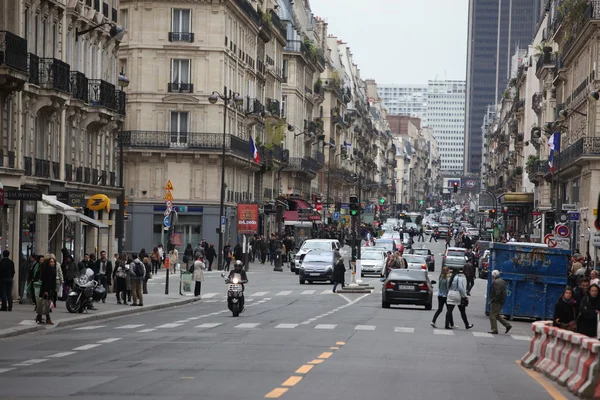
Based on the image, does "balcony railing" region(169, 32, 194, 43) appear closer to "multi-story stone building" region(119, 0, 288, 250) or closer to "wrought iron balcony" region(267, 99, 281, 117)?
"multi-story stone building" region(119, 0, 288, 250)

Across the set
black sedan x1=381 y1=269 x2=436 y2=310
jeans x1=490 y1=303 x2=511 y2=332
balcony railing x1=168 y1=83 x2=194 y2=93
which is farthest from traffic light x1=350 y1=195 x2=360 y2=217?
balcony railing x1=168 y1=83 x2=194 y2=93

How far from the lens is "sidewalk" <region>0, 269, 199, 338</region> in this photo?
90.0 ft

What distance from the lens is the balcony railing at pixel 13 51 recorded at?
34.8m

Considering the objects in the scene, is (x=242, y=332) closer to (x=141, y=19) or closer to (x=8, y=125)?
(x=8, y=125)

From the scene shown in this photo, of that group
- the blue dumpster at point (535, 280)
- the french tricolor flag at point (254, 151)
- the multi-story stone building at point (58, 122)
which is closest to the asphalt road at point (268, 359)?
the blue dumpster at point (535, 280)

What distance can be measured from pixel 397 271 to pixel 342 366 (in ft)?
69.3

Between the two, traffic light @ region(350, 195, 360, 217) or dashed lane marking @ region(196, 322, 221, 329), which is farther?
traffic light @ region(350, 195, 360, 217)

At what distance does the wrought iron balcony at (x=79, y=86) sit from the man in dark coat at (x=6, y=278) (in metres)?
12.5

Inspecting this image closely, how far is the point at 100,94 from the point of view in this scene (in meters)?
46.9

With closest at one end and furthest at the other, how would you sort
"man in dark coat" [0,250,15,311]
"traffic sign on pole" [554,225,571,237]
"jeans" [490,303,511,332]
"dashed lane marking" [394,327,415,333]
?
"dashed lane marking" [394,327,415,333] → "jeans" [490,303,511,332] → "man in dark coat" [0,250,15,311] → "traffic sign on pole" [554,225,571,237]

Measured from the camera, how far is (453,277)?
3055 centimetres

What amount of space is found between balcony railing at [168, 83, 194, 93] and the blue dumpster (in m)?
41.6

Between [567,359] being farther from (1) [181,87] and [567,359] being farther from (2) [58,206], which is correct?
(1) [181,87]

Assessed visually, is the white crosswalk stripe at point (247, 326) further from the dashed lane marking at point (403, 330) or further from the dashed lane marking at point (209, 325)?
the dashed lane marking at point (403, 330)
